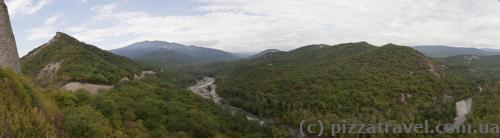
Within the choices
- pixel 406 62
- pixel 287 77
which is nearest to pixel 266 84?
pixel 287 77

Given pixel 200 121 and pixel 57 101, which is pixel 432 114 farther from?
pixel 57 101

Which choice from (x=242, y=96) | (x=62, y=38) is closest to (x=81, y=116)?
(x=62, y=38)

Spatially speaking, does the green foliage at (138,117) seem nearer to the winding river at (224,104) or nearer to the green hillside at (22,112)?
the green hillside at (22,112)

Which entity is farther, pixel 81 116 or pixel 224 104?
pixel 224 104

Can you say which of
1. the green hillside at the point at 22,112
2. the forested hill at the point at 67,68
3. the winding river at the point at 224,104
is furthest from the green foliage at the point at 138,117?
the winding river at the point at 224,104

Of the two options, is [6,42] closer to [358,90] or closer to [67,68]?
[67,68]

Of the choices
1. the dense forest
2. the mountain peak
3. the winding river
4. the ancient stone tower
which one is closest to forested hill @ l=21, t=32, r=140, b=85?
the dense forest
